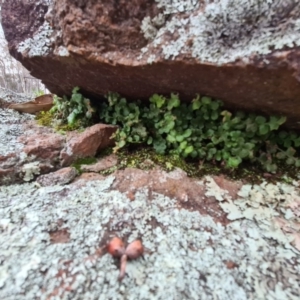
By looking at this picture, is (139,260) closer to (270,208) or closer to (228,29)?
(270,208)

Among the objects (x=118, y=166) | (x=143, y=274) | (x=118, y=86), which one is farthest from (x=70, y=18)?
(x=143, y=274)

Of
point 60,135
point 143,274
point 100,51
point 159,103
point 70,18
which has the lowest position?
point 143,274

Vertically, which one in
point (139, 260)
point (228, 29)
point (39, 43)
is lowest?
point (139, 260)

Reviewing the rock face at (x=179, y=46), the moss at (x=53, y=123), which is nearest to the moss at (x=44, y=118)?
the moss at (x=53, y=123)

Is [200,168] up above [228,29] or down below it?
below

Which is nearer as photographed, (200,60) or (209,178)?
(200,60)

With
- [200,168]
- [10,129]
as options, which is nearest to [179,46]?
[200,168]

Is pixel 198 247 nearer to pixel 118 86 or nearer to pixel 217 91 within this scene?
pixel 217 91

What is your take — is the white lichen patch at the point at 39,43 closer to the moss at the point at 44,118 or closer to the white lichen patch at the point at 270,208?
the moss at the point at 44,118
